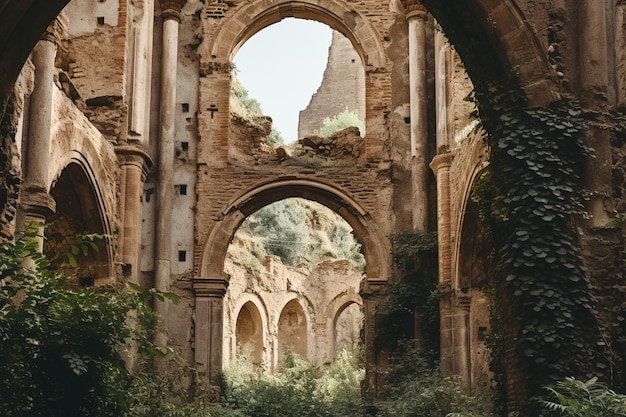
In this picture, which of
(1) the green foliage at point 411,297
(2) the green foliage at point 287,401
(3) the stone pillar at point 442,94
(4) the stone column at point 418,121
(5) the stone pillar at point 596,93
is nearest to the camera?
(5) the stone pillar at point 596,93

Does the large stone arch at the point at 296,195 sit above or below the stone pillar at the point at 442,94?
below

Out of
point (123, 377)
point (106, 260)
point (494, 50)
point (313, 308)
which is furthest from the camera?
point (313, 308)

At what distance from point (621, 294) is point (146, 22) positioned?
1115cm

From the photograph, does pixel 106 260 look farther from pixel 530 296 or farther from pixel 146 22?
pixel 530 296

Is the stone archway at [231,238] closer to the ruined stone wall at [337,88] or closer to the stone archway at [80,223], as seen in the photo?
the stone archway at [80,223]

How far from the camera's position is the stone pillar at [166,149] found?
17922 millimetres

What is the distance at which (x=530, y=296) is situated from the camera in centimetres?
782

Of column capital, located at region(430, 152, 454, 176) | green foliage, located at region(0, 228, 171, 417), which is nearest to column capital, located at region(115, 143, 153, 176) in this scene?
column capital, located at region(430, 152, 454, 176)

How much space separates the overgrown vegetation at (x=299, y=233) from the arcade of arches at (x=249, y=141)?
397 inches

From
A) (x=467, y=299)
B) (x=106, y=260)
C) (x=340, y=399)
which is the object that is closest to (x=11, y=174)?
(x=106, y=260)

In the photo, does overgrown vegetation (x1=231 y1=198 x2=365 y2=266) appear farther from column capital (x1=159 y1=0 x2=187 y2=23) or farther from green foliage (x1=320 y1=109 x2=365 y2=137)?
column capital (x1=159 y1=0 x2=187 y2=23)

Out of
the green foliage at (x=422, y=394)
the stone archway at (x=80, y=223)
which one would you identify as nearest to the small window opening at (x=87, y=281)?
the stone archway at (x=80, y=223)

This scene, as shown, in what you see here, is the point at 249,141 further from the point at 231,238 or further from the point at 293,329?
the point at 293,329

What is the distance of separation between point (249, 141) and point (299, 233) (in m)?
12.6
